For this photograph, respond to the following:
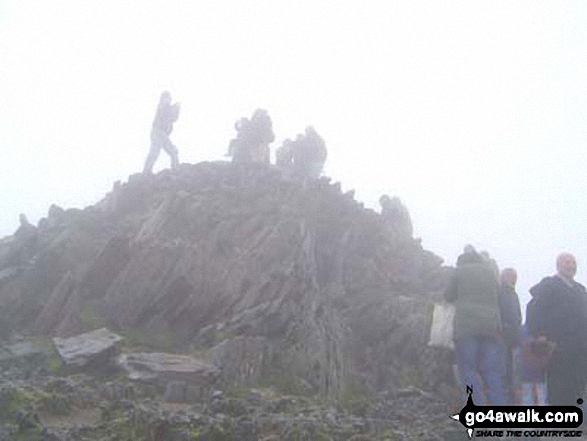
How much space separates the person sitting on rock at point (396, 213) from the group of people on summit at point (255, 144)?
4.66m

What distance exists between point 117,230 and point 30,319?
7449 millimetres

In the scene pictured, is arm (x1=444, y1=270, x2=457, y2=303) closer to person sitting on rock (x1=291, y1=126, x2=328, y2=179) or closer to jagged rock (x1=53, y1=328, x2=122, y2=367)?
jagged rock (x1=53, y1=328, x2=122, y2=367)

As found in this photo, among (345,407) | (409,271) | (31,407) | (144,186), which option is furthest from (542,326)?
(144,186)

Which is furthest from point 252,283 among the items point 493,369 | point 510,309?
point 493,369

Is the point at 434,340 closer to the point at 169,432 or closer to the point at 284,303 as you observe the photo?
the point at 169,432

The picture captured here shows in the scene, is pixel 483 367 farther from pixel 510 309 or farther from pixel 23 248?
pixel 23 248

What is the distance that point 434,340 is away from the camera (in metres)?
16.9

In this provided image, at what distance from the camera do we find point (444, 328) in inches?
663

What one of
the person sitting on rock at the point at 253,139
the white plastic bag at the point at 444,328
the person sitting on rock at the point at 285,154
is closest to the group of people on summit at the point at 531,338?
the white plastic bag at the point at 444,328

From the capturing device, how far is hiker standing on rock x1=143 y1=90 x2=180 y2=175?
38.4 metres

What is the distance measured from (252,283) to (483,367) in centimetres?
1256

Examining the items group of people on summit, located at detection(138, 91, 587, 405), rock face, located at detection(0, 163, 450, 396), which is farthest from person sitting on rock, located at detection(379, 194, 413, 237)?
group of people on summit, located at detection(138, 91, 587, 405)

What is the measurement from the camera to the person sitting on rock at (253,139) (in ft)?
136

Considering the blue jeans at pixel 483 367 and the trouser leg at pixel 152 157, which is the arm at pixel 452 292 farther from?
the trouser leg at pixel 152 157
